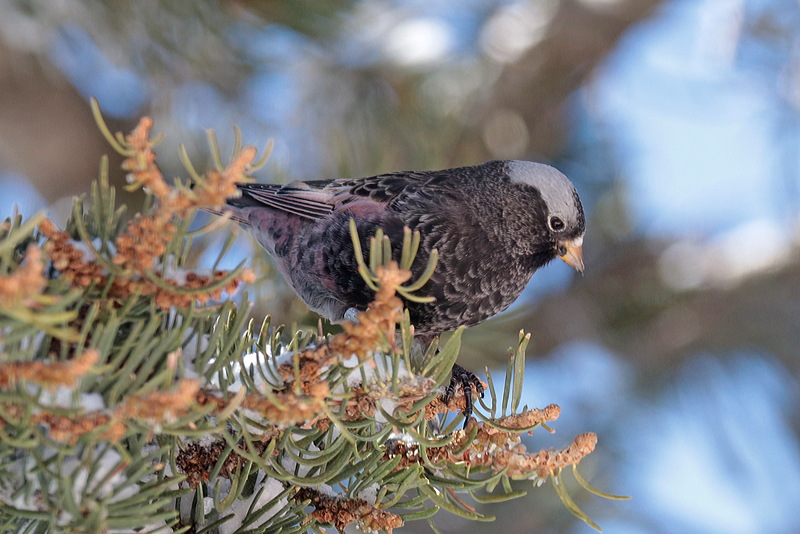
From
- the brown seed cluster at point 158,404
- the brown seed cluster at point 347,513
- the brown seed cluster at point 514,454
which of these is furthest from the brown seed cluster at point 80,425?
the brown seed cluster at point 514,454

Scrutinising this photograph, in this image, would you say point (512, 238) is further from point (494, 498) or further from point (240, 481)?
point (240, 481)

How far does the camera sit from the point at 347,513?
106cm

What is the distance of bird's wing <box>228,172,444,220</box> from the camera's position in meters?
1.87

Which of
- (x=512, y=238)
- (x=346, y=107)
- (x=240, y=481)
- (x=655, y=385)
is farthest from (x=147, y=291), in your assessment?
(x=655, y=385)

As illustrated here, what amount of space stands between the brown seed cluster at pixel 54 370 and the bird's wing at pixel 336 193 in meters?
1.26

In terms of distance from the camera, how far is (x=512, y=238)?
5.97 ft

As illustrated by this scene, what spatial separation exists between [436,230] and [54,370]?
47.8 inches

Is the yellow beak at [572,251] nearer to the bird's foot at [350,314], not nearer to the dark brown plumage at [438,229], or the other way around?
the dark brown plumage at [438,229]

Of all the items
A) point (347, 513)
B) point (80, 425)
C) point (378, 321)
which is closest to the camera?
point (80, 425)

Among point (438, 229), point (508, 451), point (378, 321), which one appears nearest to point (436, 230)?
point (438, 229)

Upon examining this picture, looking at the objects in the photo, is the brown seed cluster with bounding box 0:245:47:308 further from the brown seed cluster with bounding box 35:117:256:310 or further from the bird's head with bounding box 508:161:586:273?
the bird's head with bounding box 508:161:586:273

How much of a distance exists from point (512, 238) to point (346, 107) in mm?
1253

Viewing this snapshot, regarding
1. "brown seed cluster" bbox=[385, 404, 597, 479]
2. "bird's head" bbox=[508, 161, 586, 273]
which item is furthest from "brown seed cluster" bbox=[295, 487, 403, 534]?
"bird's head" bbox=[508, 161, 586, 273]

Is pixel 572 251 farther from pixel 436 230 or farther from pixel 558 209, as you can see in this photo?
pixel 436 230
